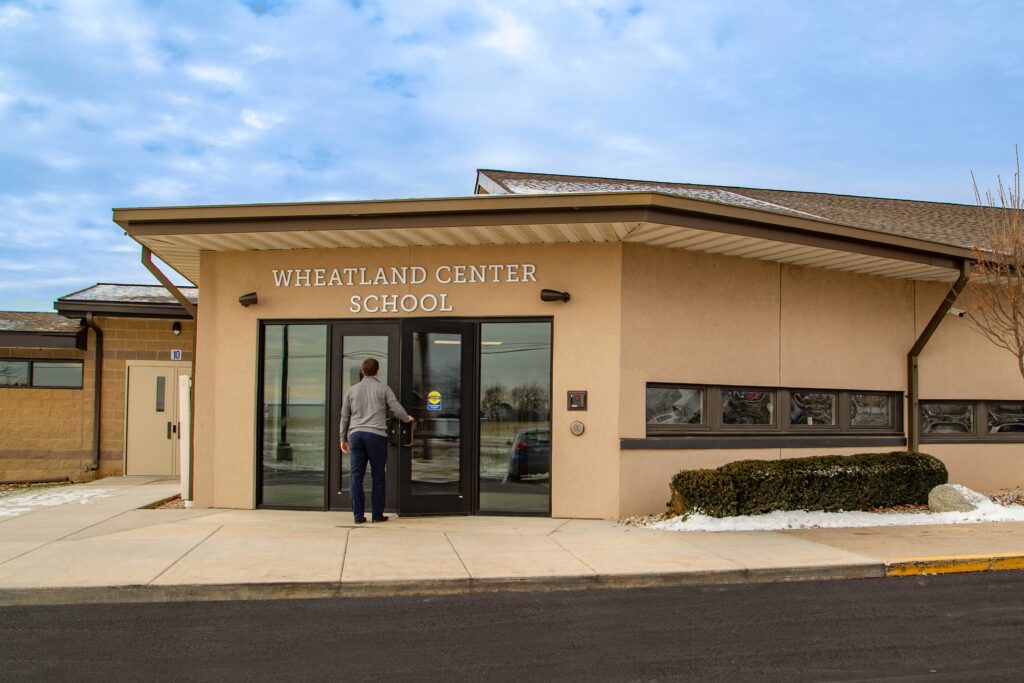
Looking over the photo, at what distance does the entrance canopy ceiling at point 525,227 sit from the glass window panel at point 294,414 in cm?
122

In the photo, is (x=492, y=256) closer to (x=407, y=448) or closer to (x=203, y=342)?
(x=407, y=448)

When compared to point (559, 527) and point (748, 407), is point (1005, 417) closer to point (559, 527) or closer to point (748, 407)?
point (748, 407)

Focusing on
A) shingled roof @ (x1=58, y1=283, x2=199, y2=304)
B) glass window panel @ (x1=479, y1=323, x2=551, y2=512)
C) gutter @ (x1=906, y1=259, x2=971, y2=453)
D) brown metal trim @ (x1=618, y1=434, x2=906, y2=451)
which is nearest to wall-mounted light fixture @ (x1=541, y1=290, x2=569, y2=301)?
glass window panel @ (x1=479, y1=323, x2=551, y2=512)

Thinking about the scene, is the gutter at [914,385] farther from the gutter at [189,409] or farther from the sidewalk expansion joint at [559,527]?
the gutter at [189,409]

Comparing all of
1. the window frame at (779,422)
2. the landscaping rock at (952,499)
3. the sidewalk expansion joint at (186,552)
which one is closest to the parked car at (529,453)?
the window frame at (779,422)

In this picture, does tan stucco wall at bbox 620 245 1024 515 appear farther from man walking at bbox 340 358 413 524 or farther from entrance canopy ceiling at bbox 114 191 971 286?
man walking at bbox 340 358 413 524

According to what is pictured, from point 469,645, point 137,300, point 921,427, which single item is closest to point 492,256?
point 469,645

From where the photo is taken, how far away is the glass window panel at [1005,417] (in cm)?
1330

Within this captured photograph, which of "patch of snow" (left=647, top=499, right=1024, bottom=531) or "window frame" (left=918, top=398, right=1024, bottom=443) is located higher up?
"window frame" (left=918, top=398, right=1024, bottom=443)

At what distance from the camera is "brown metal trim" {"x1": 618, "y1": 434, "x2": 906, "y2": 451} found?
1019cm

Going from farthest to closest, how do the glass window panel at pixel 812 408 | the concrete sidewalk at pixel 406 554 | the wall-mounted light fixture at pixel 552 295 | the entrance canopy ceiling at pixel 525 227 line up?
the glass window panel at pixel 812 408, the wall-mounted light fixture at pixel 552 295, the entrance canopy ceiling at pixel 525 227, the concrete sidewalk at pixel 406 554

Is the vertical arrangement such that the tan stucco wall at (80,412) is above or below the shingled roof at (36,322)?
below

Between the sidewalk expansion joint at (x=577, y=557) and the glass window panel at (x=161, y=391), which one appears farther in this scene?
the glass window panel at (x=161, y=391)

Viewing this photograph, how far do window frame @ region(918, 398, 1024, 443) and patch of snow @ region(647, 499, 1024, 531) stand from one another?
229cm
